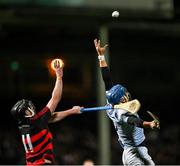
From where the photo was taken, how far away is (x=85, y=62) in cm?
1798

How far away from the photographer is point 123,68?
18516 mm

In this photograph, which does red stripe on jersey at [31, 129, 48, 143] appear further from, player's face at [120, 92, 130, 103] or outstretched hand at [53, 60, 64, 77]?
player's face at [120, 92, 130, 103]

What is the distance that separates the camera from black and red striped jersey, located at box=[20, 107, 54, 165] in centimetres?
644

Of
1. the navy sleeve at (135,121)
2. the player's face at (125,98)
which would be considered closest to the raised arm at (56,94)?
the player's face at (125,98)

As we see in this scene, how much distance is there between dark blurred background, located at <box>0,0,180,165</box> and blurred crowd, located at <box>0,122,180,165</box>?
0.02 metres

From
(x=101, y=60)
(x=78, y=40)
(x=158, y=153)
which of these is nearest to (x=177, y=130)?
(x=158, y=153)

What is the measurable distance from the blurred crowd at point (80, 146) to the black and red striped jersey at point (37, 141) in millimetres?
5695

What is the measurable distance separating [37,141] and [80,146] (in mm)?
8368

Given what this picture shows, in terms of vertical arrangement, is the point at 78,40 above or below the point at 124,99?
below

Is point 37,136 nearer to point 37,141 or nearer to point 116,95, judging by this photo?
point 37,141

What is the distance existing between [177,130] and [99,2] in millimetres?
4313

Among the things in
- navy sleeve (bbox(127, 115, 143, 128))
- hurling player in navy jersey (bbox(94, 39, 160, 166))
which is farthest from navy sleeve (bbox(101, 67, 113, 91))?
navy sleeve (bbox(127, 115, 143, 128))

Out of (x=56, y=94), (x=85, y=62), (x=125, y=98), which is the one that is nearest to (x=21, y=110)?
(x=56, y=94)

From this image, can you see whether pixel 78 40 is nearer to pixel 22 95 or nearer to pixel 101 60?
pixel 22 95
